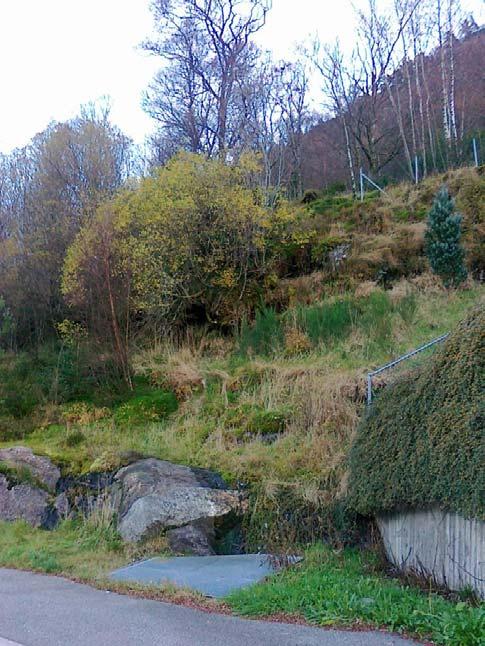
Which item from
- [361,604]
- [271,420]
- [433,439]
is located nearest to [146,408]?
[271,420]

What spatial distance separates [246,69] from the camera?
3055 centimetres

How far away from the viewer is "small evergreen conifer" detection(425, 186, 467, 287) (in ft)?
59.3

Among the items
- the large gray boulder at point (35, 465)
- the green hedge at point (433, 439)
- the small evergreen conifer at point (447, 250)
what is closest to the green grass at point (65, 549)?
the large gray boulder at point (35, 465)

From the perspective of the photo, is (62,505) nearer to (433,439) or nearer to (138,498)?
(138,498)

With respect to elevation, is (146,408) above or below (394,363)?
below

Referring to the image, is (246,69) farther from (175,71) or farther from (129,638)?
(129,638)

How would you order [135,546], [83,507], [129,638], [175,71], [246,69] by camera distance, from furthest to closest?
[175,71] → [246,69] → [83,507] → [135,546] → [129,638]

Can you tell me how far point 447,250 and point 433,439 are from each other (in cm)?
1140

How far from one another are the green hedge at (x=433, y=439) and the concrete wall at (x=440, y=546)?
0.20m

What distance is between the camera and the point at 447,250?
59.5 ft

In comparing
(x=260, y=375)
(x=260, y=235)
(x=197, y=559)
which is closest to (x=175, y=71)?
(x=260, y=235)

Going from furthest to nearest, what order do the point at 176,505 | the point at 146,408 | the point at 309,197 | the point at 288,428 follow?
the point at 309,197 < the point at 146,408 < the point at 288,428 < the point at 176,505

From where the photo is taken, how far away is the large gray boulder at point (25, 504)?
1261 cm

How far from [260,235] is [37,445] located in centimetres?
916
